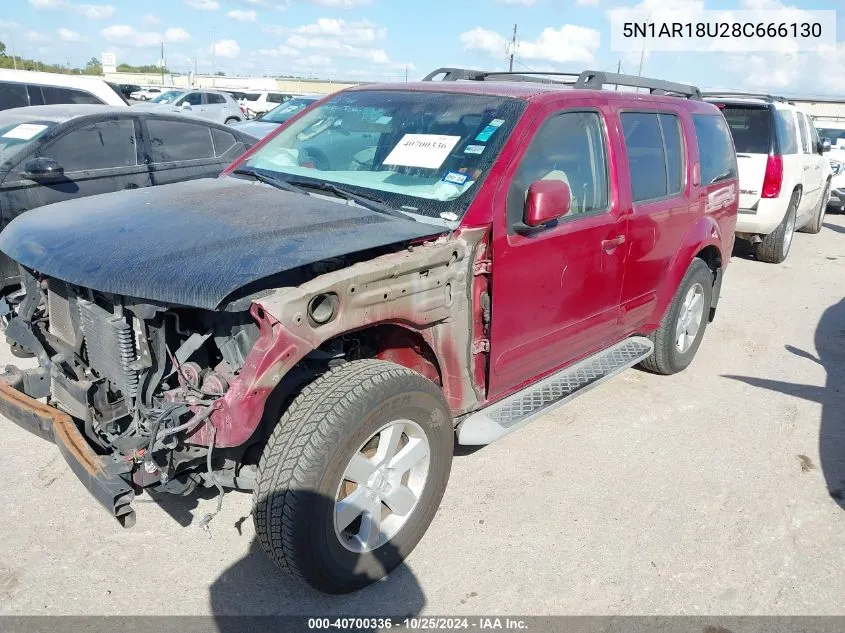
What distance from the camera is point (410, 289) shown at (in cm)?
278

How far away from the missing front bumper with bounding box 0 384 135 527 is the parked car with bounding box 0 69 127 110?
7.58 m

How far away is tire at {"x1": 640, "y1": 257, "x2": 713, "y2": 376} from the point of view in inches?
193

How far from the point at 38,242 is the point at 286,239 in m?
1.06

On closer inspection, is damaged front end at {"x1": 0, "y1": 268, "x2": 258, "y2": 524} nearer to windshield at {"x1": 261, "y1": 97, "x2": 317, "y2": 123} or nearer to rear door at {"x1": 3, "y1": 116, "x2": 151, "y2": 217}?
rear door at {"x1": 3, "y1": 116, "x2": 151, "y2": 217}

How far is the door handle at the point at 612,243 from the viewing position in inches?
148

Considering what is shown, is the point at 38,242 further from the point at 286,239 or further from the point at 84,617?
the point at 84,617

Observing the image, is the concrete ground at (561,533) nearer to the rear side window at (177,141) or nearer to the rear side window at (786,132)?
the rear side window at (177,141)

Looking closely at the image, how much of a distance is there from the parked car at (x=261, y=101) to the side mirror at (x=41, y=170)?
25846 mm

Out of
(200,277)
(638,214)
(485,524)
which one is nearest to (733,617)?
(485,524)

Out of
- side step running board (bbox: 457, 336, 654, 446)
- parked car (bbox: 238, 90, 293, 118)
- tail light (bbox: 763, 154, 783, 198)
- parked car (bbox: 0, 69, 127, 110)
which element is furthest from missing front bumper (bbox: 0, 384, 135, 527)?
parked car (bbox: 238, 90, 293, 118)

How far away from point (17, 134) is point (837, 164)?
1388cm

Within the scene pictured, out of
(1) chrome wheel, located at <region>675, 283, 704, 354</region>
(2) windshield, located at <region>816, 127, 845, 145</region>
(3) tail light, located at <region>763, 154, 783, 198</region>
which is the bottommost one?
(1) chrome wheel, located at <region>675, 283, 704, 354</region>

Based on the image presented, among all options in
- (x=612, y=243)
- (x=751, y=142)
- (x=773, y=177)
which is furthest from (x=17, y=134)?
(x=773, y=177)

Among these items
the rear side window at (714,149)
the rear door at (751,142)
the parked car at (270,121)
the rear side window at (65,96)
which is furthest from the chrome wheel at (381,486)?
the parked car at (270,121)
